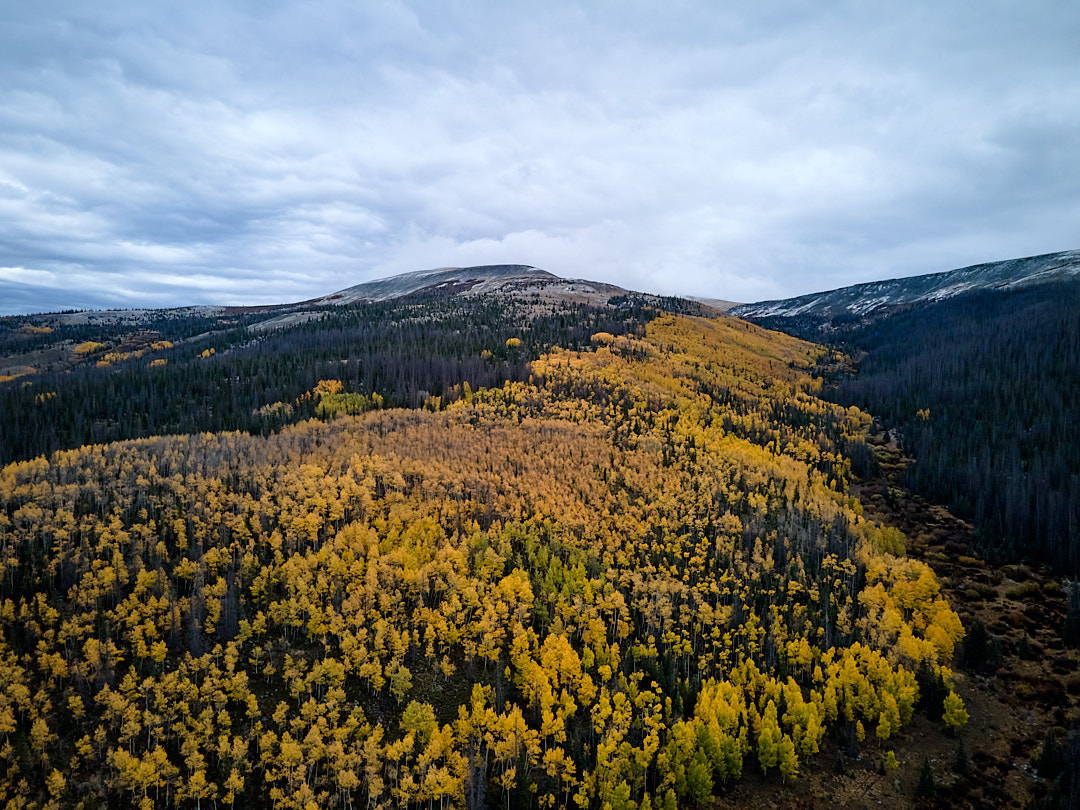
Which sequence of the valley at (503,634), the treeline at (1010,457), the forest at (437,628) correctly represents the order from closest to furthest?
the forest at (437,628) < the valley at (503,634) < the treeline at (1010,457)

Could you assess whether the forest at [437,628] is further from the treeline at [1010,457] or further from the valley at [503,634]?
the treeline at [1010,457]

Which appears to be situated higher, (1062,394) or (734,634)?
(1062,394)

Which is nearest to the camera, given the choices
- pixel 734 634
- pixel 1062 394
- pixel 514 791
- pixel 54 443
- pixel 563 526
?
pixel 514 791

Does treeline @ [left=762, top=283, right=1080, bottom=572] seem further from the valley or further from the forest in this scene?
the forest

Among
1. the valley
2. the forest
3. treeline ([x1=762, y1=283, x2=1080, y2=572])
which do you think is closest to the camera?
the forest

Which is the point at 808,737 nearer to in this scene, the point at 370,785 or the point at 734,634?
the point at 734,634

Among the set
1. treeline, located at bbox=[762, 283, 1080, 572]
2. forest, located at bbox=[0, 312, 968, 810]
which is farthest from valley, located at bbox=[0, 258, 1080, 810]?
treeline, located at bbox=[762, 283, 1080, 572]

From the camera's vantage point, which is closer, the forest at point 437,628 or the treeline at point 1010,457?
the forest at point 437,628

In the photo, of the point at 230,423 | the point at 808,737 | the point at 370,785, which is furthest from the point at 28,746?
the point at 230,423

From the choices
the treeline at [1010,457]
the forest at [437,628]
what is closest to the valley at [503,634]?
the forest at [437,628]
